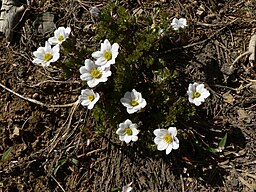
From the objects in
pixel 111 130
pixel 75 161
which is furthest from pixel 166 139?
pixel 75 161

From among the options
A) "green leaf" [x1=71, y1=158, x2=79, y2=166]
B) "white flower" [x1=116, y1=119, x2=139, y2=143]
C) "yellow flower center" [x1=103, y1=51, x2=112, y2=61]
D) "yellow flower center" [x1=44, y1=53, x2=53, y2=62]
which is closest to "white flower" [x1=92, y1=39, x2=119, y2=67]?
"yellow flower center" [x1=103, y1=51, x2=112, y2=61]

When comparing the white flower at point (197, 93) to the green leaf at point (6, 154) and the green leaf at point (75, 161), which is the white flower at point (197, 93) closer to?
the green leaf at point (75, 161)

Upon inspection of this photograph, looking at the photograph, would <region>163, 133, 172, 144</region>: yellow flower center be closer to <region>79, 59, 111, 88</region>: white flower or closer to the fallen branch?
<region>79, 59, 111, 88</region>: white flower

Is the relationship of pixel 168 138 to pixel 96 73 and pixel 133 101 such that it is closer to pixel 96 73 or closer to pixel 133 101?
pixel 133 101

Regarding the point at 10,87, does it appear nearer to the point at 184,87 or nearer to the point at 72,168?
the point at 72,168

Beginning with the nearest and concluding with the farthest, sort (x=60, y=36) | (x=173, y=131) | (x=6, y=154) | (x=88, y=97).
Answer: (x=173, y=131)
(x=88, y=97)
(x=60, y=36)
(x=6, y=154)

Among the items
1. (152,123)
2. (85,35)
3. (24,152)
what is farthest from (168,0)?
(24,152)

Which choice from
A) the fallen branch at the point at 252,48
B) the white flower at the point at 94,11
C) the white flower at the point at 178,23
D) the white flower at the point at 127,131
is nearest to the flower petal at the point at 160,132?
the white flower at the point at 127,131
